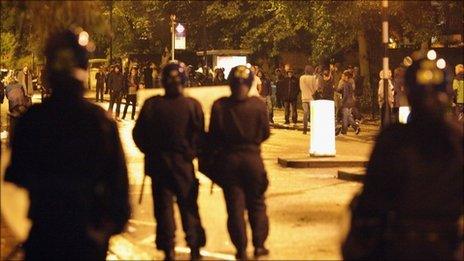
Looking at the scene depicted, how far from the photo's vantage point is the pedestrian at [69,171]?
173 inches

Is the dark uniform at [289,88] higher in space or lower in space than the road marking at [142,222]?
higher

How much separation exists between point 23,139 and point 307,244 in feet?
19.2

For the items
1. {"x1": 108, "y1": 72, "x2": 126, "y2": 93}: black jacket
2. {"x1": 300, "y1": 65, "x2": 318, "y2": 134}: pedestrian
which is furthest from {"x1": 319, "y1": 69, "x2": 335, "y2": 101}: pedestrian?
{"x1": 108, "y1": 72, "x2": 126, "y2": 93}: black jacket

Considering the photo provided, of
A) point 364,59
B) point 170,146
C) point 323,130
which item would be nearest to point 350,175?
point 323,130

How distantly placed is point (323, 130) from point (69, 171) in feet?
45.8

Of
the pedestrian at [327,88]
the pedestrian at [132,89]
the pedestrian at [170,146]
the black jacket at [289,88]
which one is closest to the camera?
the pedestrian at [170,146]

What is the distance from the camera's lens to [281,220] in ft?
38.2

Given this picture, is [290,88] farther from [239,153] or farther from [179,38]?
[239,153]

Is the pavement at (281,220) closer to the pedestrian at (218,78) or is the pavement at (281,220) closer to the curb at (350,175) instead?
the curb at (350,175)

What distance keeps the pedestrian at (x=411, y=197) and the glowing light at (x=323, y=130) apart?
13.9 meters

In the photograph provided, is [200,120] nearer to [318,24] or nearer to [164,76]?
[164,76]

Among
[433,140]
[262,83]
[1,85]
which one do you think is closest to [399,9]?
[262,83]

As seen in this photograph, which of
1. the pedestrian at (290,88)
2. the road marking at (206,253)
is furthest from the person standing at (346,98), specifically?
the road marking at (206,253)

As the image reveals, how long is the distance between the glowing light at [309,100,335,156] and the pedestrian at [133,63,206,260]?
9.51 m
